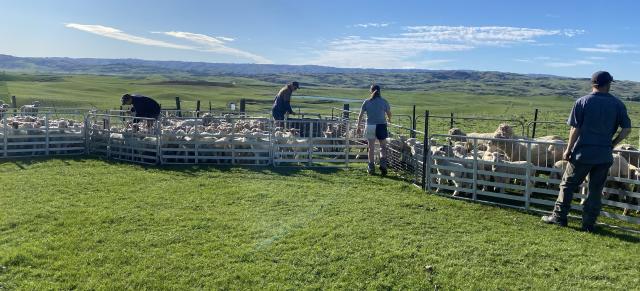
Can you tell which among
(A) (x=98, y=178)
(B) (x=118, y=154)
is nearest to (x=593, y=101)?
(A) (x=98, y=178)

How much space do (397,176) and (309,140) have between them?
2859 millimetres

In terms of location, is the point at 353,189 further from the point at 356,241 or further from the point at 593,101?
the point at 593,101

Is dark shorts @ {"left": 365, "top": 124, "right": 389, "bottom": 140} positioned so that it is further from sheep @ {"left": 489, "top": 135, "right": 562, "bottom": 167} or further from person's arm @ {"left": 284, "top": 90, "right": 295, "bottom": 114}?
person's arm @ {"left": 284, "top": 90, "right": 295, "bottom": 114}

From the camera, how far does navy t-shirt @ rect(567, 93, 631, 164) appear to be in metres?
8.07

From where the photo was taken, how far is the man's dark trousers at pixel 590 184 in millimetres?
8336

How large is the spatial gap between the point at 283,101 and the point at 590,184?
10340 millimetres

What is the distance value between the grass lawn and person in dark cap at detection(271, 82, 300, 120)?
5.67m

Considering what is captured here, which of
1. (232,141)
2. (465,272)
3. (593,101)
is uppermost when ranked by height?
(593,101)

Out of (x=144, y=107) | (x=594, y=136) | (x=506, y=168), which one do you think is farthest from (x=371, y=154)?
(x=144, y=107)

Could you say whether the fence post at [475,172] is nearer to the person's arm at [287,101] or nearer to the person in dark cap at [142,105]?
the person's arm at [287,101]

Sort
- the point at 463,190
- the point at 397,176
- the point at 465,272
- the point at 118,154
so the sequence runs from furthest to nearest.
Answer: the point at 118,154 → the point at 397,176 → the point at 463,190 → the point at 465,272

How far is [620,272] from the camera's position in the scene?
6688mm

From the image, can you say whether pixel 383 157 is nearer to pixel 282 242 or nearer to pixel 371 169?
pixel 371 169

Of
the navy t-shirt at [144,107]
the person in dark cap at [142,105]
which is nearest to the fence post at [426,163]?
the person in dark cap at [142,105]
